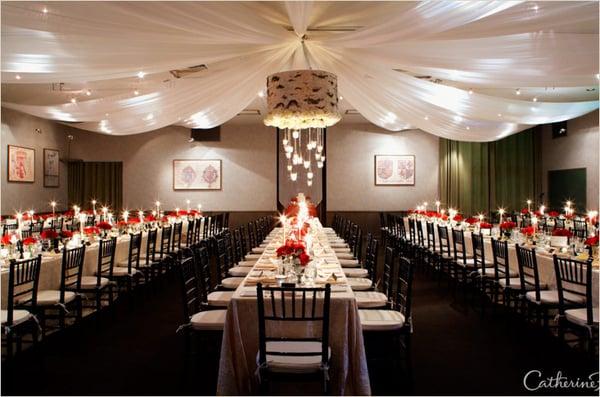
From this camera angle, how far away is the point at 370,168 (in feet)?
48.0

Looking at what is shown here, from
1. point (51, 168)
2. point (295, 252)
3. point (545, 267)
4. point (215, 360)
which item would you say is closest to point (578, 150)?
point (545, 267)

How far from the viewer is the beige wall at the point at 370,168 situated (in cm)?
1463

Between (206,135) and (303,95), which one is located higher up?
(206,135)

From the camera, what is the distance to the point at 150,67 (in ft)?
17.4

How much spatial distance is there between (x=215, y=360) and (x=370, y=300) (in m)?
1.42

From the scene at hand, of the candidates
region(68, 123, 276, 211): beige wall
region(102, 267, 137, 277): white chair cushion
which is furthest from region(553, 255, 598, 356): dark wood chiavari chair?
region(68, 123, 276, 211): beige wall

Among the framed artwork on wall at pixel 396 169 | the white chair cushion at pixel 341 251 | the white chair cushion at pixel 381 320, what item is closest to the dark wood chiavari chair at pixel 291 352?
the white chair cushion at pixel 381 320

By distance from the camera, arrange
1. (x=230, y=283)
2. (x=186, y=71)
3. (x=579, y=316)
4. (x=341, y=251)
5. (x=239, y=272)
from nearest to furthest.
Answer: (x=579, y=316) → (x=230, y=283) → (x=239, y=272) → (x=341, y=251) → (x=186, y=71)

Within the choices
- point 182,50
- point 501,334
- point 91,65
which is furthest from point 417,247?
point 91,65

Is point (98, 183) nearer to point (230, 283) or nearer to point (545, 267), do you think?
point (230, 283)

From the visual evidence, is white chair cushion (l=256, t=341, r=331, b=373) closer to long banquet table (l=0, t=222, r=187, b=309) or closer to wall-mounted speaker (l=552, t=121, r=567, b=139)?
long banquet table (l=0, t=222, r=187, b=309)

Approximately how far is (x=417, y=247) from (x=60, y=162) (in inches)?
414

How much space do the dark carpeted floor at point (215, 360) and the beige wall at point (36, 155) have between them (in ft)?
24.5

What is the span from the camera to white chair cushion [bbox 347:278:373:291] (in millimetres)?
4855
